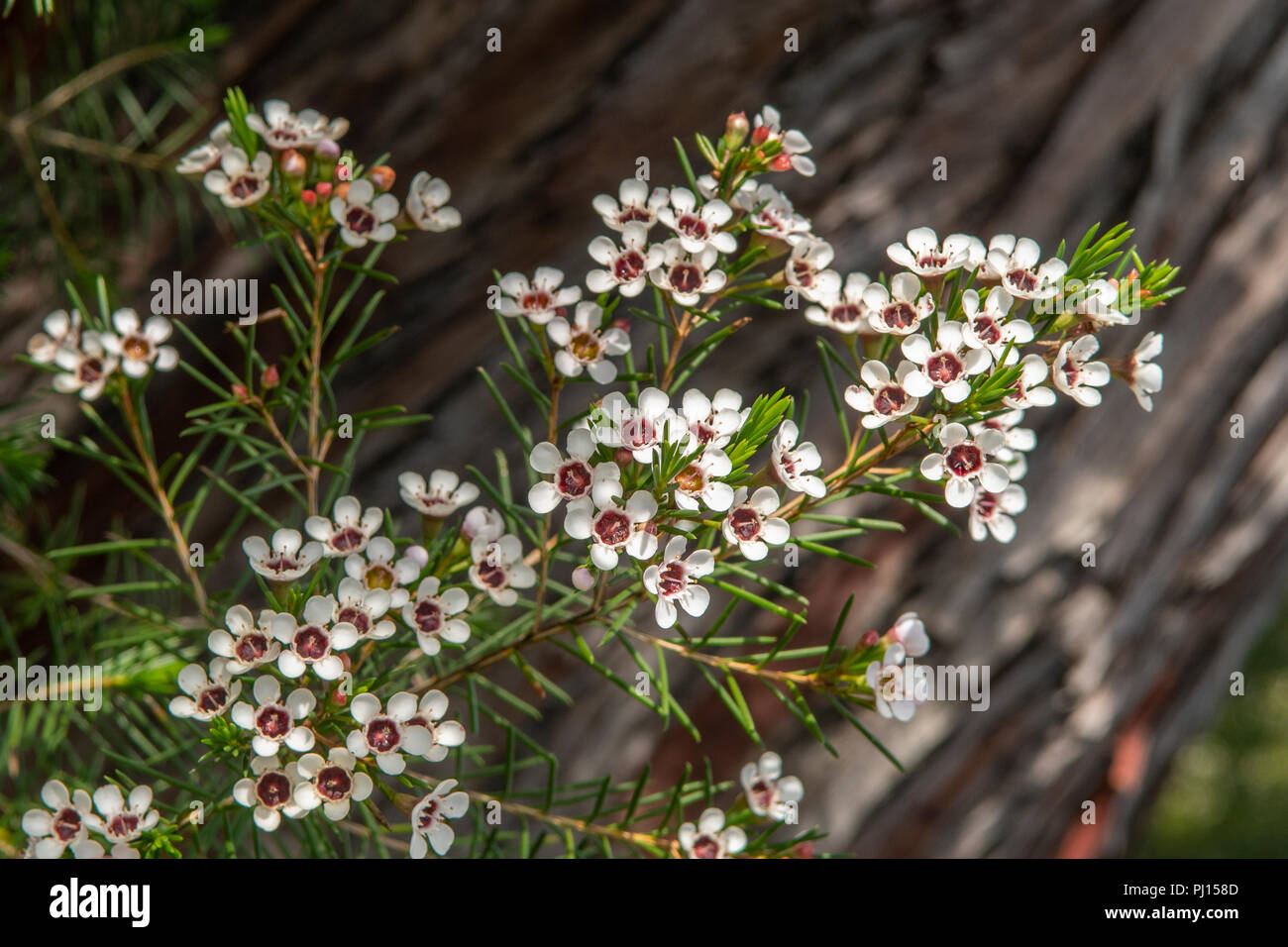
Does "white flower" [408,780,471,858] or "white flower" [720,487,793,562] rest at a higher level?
"white flower" [720,487,793,562]

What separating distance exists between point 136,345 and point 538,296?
0.37 m

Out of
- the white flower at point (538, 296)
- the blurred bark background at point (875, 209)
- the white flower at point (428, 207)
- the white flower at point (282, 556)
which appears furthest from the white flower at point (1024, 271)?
the blurred bark background at point (875, 209)

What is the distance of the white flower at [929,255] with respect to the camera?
2.03 feet

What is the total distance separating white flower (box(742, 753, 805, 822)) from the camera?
29.4 inches

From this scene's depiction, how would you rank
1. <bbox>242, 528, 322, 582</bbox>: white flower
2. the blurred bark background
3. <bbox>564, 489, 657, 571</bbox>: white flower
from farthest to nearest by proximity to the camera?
1. the blurred bark background
2. <bbox>242, 528, 322, 582</bbox>: white flower
3. <bbox>564, 489, 657, 571</bbox>: white flower

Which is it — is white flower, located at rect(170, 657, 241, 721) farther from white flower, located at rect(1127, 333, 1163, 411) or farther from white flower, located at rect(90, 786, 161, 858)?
white flower, located at rect(1127, 333, 1163, 411)

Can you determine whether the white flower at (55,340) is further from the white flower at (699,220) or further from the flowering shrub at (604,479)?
the white flower at (699,220)

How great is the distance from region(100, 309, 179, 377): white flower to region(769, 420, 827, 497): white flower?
51 cm

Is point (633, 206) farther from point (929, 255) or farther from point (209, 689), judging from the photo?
point (209, 689)

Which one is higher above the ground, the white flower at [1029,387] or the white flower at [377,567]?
the white flower at [1029,387]

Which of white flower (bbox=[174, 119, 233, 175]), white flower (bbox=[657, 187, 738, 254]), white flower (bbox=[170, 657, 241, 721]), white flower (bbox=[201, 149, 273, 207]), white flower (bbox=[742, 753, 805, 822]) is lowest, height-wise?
white flower (bbox=[742, 753, 805, 822])

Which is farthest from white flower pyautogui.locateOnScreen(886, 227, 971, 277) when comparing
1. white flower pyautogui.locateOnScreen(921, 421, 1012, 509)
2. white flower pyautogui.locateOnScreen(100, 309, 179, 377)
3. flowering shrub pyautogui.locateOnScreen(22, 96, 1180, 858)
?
white flower pyautogui.locateOnScreen(100, 309, 179, 377)

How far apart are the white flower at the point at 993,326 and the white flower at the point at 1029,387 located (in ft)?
0.05

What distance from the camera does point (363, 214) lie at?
27.2 inches
